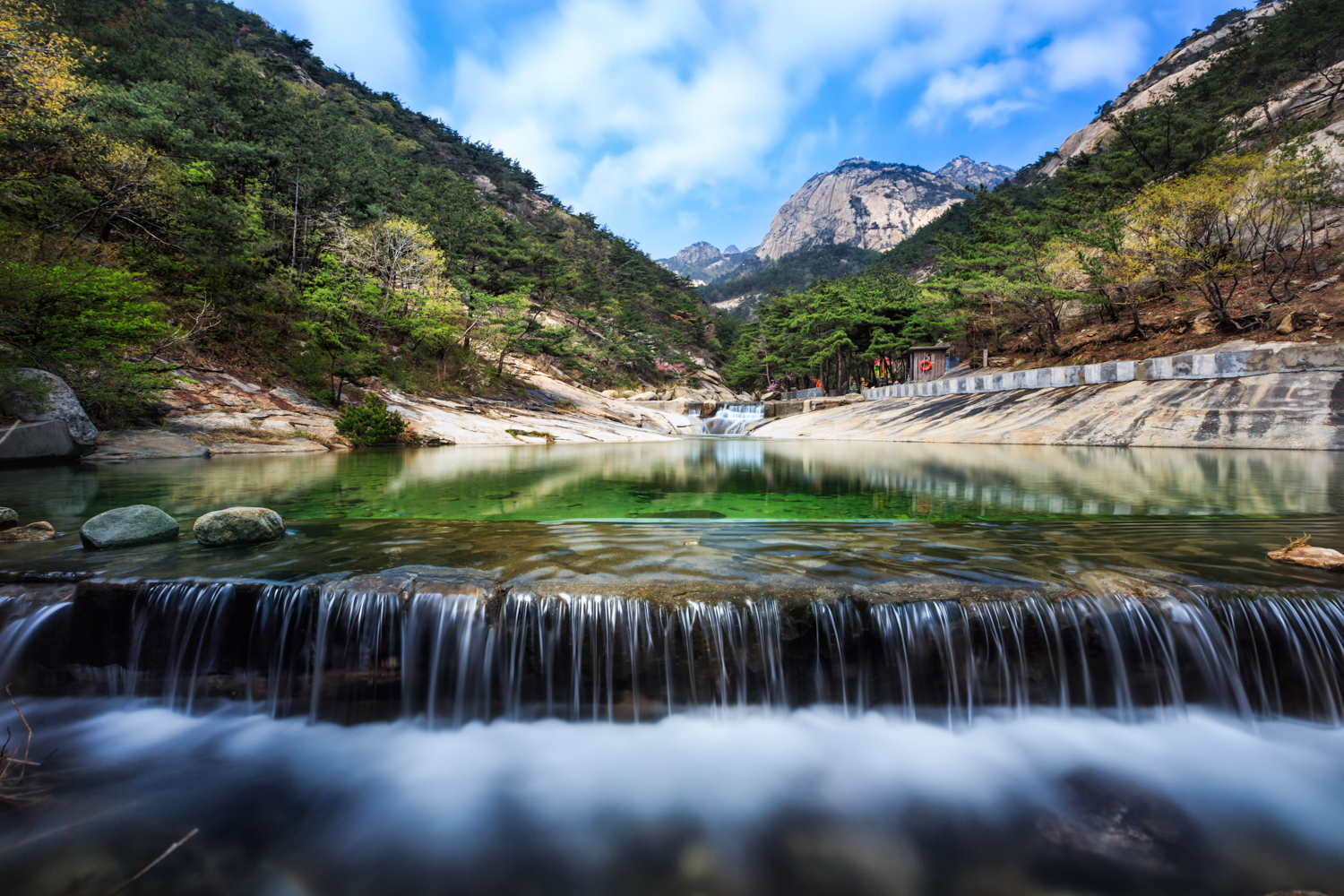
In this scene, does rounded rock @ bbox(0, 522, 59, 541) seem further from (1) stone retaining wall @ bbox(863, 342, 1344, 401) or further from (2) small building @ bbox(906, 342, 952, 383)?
(2) small building @ bbox(906, 342, 952, 383)

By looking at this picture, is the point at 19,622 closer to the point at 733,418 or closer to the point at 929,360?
the point at 733,418

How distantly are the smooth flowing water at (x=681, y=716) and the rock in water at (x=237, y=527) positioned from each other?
0.71 feet

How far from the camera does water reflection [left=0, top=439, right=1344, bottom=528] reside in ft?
21.9

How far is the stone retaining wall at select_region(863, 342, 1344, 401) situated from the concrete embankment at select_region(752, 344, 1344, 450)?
0.03m

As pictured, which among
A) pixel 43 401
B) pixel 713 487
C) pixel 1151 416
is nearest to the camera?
pixel 713 487

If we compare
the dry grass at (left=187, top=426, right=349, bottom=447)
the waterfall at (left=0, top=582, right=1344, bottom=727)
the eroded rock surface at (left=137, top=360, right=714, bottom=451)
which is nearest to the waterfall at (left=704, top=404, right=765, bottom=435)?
the eroded rock surface at (left=137, top=360, right=714, bottom=451)

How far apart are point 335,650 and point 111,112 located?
995 inches

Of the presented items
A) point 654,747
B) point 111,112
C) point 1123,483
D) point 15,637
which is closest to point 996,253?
point 1123,483

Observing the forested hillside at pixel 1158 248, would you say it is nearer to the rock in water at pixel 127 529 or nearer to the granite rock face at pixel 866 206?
the rock in water at pixel 127 529

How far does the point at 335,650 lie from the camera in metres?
3.43

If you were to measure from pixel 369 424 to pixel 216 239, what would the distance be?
388 inches

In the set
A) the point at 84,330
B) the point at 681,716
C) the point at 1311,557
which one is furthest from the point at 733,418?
the point at 681,716

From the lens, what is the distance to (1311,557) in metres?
3.83

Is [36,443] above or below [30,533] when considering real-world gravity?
above
